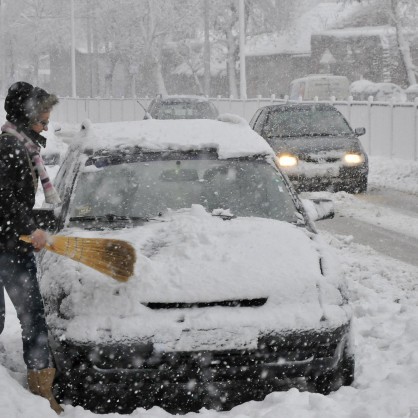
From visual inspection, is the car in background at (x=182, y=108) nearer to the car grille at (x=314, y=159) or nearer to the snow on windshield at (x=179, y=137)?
the car grille at (x=314, y=159)

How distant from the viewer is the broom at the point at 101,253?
4.83 meters

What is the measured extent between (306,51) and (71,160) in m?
69.4

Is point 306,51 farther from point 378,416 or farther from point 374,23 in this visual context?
point 378,416

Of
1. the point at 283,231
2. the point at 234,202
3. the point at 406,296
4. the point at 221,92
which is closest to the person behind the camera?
the point at 283,231

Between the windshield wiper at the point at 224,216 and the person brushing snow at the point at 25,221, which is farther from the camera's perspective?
the windshield wiper at the point at 224,216

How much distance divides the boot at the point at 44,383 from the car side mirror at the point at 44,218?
33.0 inches

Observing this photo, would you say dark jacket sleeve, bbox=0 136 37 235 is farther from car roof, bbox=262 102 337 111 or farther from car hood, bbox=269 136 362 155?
car roof, bbox=262 102 337 111

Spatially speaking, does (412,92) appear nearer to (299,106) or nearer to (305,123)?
(299,106)

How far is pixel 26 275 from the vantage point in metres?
4.93

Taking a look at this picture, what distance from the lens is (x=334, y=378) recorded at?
4.92 m

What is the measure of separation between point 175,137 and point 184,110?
18.3 metres

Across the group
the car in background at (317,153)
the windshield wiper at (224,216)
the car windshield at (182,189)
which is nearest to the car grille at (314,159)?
the car in background at (317,153)

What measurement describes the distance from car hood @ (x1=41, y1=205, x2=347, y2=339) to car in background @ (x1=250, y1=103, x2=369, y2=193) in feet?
33.7

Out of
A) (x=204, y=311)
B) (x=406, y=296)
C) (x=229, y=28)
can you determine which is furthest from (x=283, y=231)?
→ (x=229, y=28)
